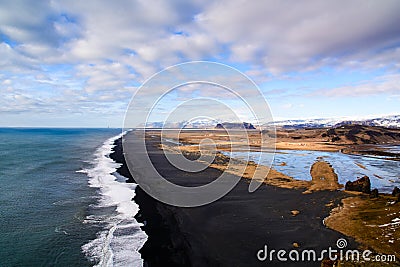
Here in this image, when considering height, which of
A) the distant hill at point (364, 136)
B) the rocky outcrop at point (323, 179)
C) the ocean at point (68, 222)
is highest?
the distant hill at point (364, 136)

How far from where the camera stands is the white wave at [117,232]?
1457 cm

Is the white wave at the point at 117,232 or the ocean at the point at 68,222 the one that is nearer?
the white wave at the point at 117,232

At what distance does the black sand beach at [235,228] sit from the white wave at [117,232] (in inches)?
Result: 26.8

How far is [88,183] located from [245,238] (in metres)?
22.3

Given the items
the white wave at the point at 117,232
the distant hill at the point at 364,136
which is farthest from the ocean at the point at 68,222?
the distant hill at the point at 364,136

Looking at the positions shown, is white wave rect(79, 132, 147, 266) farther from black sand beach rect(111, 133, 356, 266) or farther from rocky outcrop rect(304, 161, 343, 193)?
rocky outcrop rect(304, 161, 343, 193)

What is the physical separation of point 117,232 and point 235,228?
796cm

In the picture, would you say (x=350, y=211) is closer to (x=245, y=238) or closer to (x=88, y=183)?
(x=245, y=238)

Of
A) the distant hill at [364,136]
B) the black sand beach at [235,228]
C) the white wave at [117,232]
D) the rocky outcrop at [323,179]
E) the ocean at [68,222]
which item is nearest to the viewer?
the white wave at [117,232]

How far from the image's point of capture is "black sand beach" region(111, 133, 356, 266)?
48.3 feet

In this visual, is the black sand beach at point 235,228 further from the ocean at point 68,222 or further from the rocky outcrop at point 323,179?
the rocky outcrop at point 323,179

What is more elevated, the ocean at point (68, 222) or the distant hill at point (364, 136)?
the distant hill at point (364, 136)

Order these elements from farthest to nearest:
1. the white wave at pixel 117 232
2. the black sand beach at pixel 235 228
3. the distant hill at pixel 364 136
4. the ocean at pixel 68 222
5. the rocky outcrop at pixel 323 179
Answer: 1. the distant hill at pixel 364 136
2. the rocky outcrop at pixel 323 179
3. the ocean at pixel 68 222
4. the black sand beach at pixel 235 228
5. the white wave at pixel 117 232

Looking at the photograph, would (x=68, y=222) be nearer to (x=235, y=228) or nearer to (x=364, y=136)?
(x=235, y=228)
